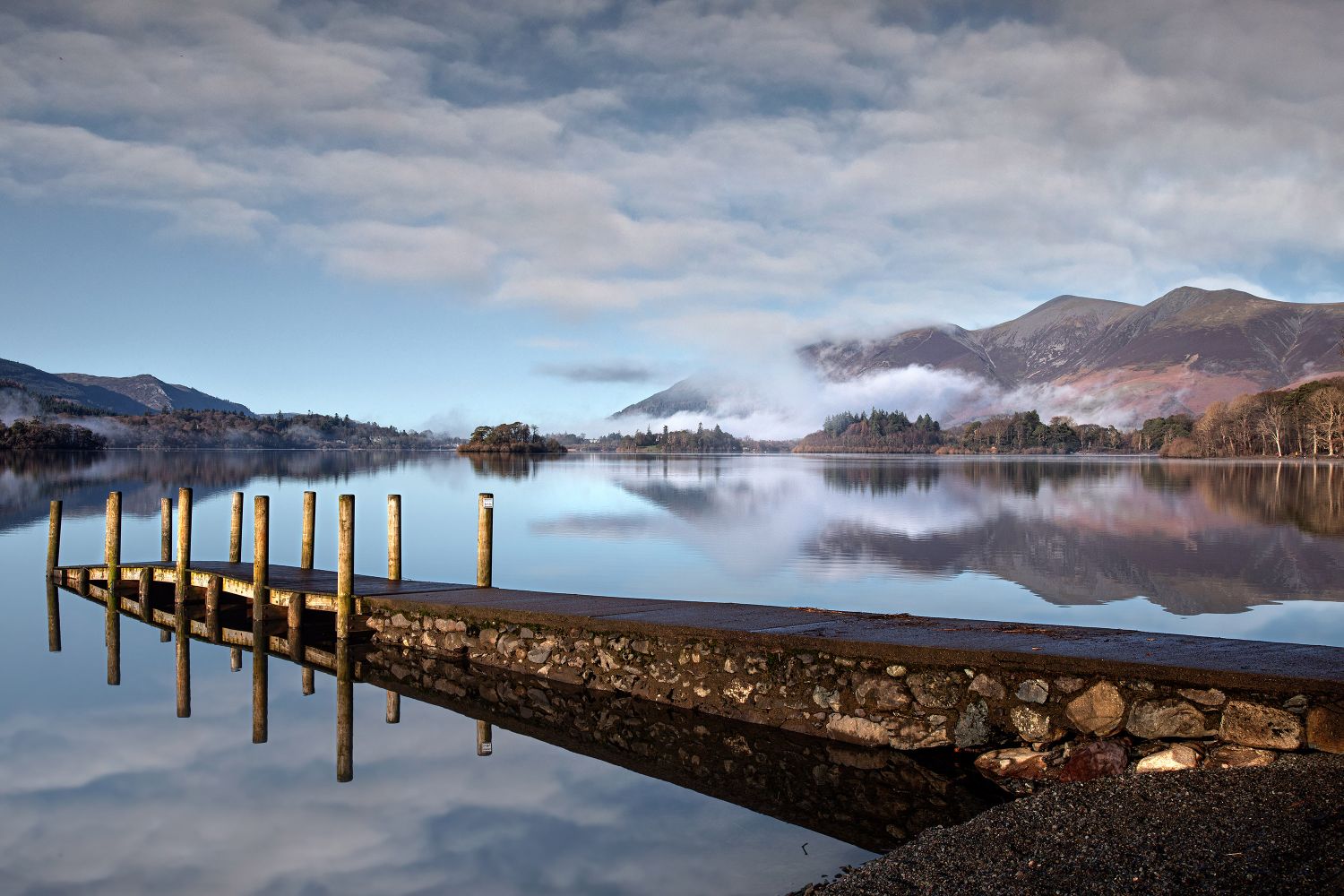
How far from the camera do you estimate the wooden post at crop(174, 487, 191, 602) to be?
1780 cm

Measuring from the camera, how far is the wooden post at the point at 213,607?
16.7 metres

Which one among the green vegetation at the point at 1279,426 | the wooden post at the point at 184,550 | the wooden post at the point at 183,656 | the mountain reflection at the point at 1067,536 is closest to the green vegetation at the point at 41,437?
the mountain reflection at the point at 1067,536

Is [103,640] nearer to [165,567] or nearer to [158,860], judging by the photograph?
[165,567]

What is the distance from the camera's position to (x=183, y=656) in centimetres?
1494

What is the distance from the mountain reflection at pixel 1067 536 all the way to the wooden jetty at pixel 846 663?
9.56 meters

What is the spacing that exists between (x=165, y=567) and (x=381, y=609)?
23.4ft

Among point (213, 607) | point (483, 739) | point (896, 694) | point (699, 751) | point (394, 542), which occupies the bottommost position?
point (483, 739)

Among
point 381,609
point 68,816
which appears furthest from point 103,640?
point 68,816

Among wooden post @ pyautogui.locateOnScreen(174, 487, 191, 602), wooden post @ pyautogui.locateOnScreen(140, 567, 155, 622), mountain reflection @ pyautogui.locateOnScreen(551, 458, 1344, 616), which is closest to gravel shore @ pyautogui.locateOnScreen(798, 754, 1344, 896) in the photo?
mountain reflection @ pyautogui.locateOnScreen(551, 458, 1344, 616)

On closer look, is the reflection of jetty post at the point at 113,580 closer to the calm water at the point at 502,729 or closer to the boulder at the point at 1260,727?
the calm water at the point at 502,729

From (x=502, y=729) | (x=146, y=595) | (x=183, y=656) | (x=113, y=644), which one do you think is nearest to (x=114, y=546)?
(x=146, y=595)

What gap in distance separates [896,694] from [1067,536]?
23411 millimetres

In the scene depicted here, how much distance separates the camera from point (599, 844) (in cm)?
760

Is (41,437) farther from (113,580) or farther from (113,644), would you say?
(113,644)
